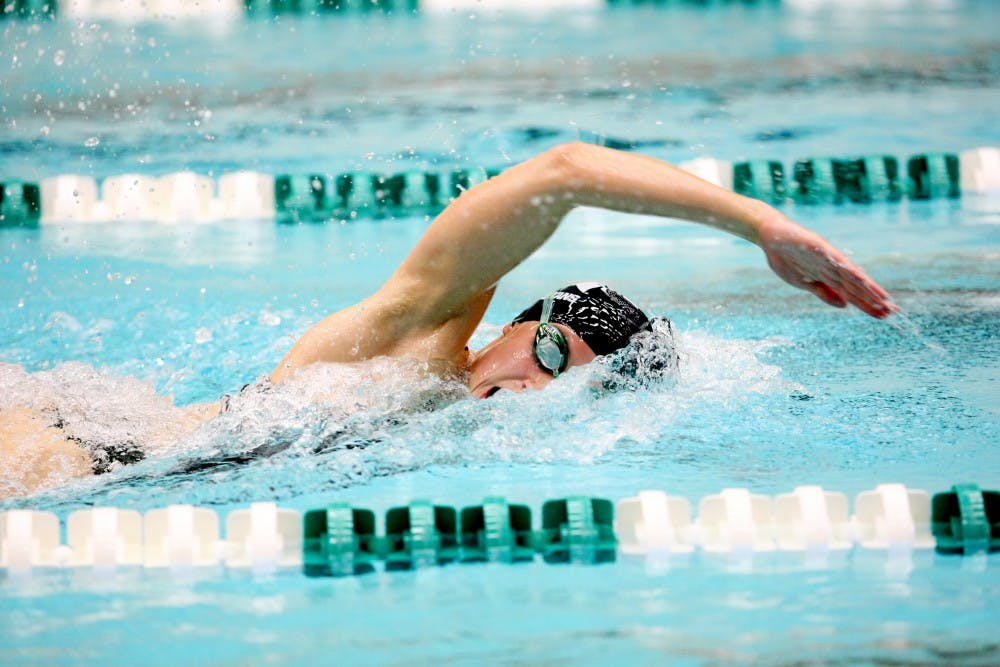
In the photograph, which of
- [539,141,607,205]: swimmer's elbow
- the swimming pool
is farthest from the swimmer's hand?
the swimming pool

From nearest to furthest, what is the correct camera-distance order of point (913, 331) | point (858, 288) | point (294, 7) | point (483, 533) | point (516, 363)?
1. point (858, 288)
2. point (483, 533)
3. point (516, 363)
4. point (913, 331)
5. point (294, 7)

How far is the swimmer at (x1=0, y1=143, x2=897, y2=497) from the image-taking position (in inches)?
81.7

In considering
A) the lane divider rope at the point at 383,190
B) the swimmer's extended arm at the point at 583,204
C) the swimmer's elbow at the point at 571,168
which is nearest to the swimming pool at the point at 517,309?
the lane divider rope at the point at 383,190

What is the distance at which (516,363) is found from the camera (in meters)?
2.45

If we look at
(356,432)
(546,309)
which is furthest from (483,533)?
(546,309)

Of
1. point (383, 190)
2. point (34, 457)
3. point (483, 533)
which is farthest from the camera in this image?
point (383, 190)

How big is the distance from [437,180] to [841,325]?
2.16 metres

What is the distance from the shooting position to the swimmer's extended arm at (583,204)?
75.3 inches

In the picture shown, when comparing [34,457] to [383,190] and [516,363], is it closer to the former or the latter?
[516,363]

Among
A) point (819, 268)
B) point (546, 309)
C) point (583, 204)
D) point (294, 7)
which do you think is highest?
point (294, 7)

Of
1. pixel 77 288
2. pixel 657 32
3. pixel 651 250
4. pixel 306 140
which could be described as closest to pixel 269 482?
pixel 77 288

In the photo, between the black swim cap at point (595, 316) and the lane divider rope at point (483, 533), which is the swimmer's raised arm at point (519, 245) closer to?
the black swim cap at point (595, 316)

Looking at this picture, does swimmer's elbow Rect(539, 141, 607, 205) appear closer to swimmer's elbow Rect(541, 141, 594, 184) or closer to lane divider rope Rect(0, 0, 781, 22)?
swimmer's elbow Rect(541, 141, 594, 184)

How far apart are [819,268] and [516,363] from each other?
28.4 inches
